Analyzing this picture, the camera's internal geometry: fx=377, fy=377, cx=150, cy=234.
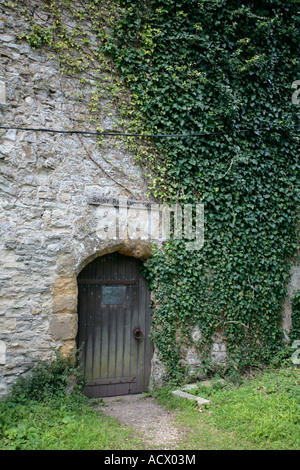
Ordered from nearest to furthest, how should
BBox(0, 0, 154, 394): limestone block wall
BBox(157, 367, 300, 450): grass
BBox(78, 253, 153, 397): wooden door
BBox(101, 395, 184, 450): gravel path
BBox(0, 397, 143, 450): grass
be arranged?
BBox(0, 397, 143, 450): grass
BBox(157, 367, 300, 450): grass
BBox(101, 395, 184, 450): gravel path
BBox(0, 0, 154, 394): limestone block wall
BBox(78, 253, 153, 397): wooden door

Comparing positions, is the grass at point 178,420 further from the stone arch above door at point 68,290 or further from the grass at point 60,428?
the stone arch above door at point 68,290

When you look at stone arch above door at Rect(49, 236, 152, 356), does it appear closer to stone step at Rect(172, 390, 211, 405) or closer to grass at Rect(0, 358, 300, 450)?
grass at Rect(0, 358, 300, 450)

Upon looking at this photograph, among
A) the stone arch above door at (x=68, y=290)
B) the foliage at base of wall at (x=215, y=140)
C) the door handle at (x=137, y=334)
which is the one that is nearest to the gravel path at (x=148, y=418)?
the foliage at base of wall at (x=215, y=140)

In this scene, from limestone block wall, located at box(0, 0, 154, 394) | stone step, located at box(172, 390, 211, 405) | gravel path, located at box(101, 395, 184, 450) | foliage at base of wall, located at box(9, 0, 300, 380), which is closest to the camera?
gravel path, located at box(101, 395, 184, 450)

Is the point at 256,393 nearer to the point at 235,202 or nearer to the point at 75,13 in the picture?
the point at 235,202

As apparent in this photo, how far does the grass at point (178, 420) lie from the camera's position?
341cm

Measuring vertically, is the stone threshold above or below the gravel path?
above

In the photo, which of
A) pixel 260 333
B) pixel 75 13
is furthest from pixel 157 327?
pixel 75 13

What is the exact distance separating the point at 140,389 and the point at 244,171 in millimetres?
3372

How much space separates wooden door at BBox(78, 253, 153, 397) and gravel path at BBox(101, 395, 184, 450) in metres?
0.23

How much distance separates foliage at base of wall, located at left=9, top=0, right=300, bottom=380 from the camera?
5.00 meters

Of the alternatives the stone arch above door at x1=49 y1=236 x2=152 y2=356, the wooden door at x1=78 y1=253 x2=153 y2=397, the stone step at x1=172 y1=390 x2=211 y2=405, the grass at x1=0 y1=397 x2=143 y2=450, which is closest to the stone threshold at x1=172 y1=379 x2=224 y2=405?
the stone step at x1=172 y1=390 x2=211 y2=405
